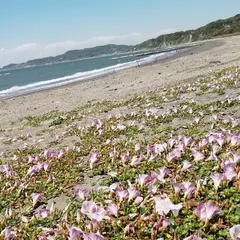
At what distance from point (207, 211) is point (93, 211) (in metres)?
1.49

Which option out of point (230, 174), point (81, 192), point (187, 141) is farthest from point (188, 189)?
point (187, 141)

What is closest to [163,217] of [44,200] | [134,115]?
[44,200]

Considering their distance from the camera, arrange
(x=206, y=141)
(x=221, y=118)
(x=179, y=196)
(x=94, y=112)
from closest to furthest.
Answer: (x=179, y=196) → (x=206, y=141) → (x=221, y=118) → (x=94, y=112)

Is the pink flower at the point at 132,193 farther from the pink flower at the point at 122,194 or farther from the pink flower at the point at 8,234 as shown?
the pink flower at the point at 8,234

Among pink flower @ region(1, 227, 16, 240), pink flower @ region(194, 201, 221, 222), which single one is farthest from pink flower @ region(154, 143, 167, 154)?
pink flower @ region(1, 227, 16, 240)

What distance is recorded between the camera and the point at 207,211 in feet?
13.0

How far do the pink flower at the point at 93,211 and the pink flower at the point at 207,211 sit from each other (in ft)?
4.05

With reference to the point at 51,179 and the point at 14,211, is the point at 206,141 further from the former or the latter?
the point at 14,211

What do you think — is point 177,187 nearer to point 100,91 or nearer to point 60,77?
point 100,91

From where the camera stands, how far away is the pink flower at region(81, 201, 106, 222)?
14.1 feet

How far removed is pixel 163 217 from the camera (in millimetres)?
4070

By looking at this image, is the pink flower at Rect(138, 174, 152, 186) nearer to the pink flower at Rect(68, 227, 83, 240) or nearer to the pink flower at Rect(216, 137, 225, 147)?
the pink flower at Rect(68, 227, 83, 240)

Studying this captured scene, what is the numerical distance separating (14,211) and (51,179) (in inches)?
50.6

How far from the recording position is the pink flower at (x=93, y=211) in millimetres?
4300
